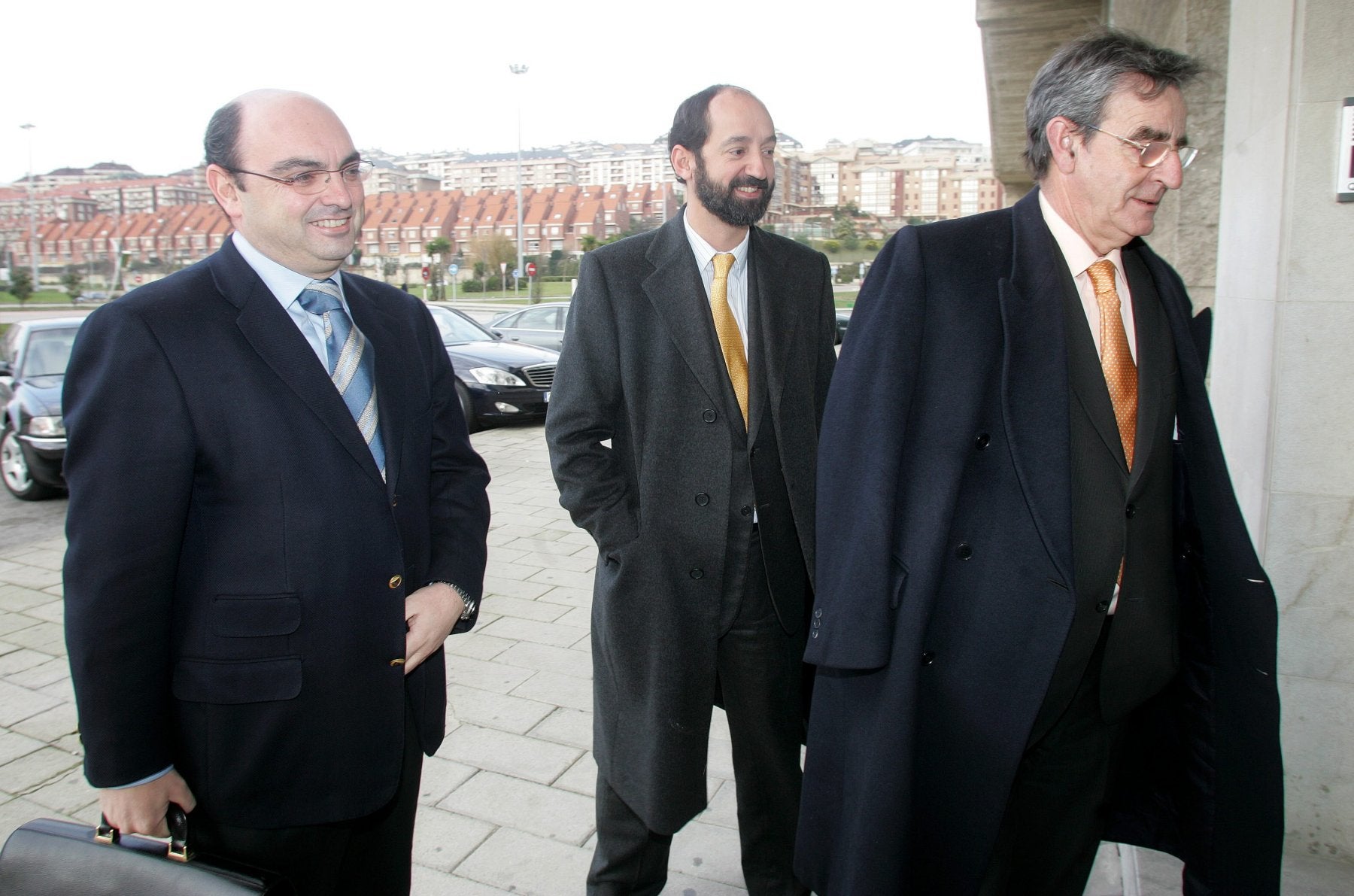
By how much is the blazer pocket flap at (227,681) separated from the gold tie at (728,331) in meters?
1.15

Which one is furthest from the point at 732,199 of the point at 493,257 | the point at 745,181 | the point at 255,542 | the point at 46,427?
the point at 493,257

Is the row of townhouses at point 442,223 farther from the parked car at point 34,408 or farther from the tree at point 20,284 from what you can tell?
the parked car at point 34,408

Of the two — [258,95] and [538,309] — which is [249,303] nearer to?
[258,95]

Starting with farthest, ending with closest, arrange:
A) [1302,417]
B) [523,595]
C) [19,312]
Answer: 1. [19,312]
2. [523,595]
3. [1302,417]

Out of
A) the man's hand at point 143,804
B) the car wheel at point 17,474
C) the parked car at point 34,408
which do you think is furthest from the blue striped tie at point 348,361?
the car wheel at point 17,474

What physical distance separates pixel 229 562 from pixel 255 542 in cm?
5

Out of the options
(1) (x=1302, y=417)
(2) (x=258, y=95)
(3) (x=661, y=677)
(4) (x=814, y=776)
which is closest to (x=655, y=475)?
(3) (x=661, y=677)

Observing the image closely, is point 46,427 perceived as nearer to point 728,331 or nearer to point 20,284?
point 728,331

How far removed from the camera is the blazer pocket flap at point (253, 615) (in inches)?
59.0

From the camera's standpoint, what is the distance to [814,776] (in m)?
1.80

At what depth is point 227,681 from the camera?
151cm

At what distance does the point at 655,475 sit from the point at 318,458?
0.81 meters

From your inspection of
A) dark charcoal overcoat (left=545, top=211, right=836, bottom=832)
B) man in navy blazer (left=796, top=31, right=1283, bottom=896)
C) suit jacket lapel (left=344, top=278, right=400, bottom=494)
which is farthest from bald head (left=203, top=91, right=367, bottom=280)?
man in navy blazer (left=796, top=31, right=1283, bottom=896)

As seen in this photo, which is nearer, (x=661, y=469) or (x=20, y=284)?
(x=661, y=469)
